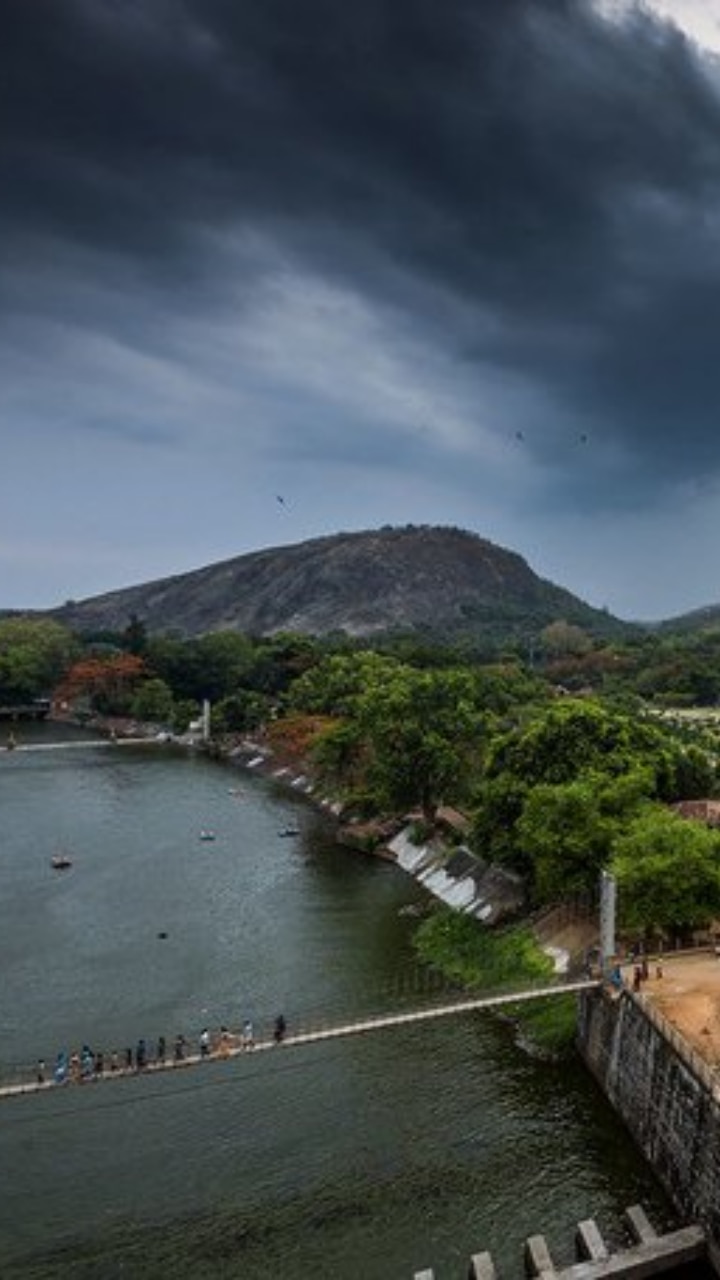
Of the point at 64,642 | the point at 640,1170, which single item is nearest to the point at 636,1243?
the point at 640,1170

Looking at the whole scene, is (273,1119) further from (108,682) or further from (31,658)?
(31,658)

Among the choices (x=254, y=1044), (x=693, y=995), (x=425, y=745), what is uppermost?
(x=425, y=745)

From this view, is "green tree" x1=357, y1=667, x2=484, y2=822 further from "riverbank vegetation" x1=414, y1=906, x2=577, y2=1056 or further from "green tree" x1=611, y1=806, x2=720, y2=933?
"green tree" x1=611, y1=806, x2=720, y2=933

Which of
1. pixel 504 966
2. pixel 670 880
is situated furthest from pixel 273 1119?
pixel 670 880

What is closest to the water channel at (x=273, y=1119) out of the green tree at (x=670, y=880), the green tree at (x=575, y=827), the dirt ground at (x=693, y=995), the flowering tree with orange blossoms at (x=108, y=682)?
the dirt ground at (x=693, y=995)

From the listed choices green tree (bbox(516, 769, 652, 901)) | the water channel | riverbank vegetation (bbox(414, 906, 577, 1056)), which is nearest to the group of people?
the water channel

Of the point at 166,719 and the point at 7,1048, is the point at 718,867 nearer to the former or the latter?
the point at 7,1048

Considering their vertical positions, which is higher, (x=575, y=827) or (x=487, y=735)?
(x=487, y=735)
